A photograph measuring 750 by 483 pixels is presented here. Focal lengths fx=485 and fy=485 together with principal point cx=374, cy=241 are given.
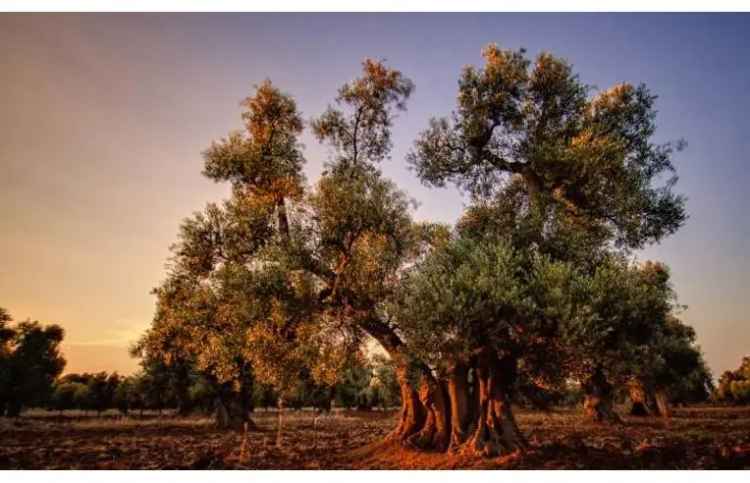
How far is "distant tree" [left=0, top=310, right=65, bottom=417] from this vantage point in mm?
48781

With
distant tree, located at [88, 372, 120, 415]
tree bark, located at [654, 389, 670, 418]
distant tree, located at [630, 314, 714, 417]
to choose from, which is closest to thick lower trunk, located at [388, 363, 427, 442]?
distant tree, located at [630, 314, 714, 417]

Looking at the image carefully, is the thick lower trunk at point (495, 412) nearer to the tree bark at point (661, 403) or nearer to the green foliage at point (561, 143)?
the green foliage at point (561, 143)

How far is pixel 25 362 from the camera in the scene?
50219 mm

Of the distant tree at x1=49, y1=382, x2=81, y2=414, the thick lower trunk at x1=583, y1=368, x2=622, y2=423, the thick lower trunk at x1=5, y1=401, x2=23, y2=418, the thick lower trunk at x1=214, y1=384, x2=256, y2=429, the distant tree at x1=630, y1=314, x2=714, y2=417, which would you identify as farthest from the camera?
the distant tree at x1=49, y1=382, x2=81, y2=414

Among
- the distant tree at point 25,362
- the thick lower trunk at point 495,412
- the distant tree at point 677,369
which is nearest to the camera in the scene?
the thick lower trunk at point 495,412

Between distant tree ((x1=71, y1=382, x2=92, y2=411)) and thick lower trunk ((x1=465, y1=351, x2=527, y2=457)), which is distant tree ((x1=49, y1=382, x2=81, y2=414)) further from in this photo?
thick lower trunk ((x1=465, y1=351, x2=527, y2=457))

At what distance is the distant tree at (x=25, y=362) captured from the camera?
4878cm

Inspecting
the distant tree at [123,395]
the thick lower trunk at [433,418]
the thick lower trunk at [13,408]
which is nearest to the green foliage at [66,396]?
the distant tree at [123,395]

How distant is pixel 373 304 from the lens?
18734 millimetres

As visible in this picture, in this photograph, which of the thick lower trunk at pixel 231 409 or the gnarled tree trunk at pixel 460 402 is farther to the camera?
the thick lower trunk at pixel 231 409

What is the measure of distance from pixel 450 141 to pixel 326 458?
47.0 ft

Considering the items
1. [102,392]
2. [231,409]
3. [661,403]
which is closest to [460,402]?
[231,409]

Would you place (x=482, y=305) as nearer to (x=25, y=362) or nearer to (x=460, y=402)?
(x=460, y=402)
